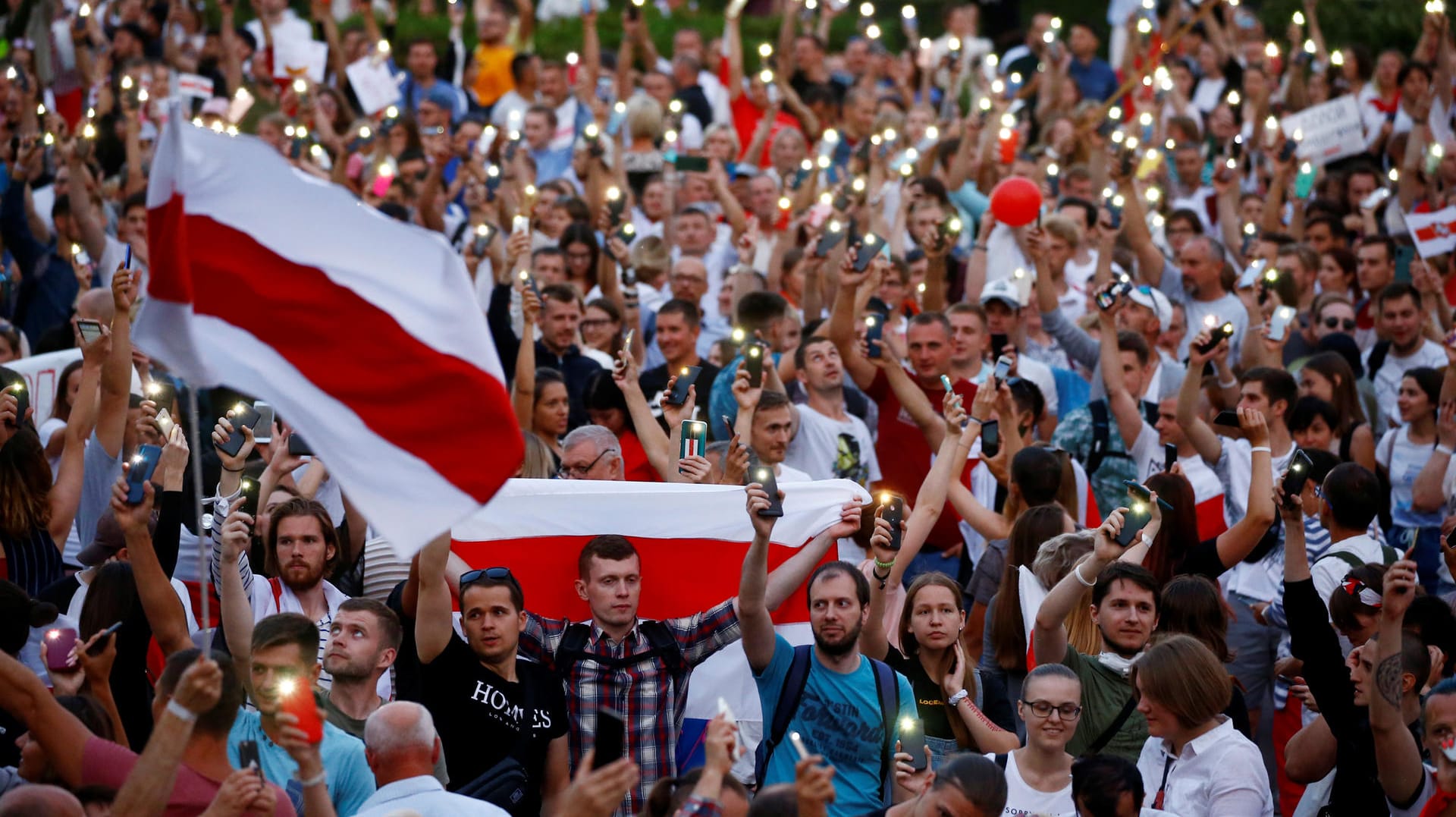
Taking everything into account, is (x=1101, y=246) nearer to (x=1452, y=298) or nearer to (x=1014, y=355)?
(x=1014, y=355)

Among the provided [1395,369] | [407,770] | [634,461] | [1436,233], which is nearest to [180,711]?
[407,770]

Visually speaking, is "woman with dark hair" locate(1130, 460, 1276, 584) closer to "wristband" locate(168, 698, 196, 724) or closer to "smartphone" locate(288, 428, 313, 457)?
"smartphone" locate(288, 428, 313, 457)

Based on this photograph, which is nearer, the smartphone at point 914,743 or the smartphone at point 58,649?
the smartphone at point 914,743

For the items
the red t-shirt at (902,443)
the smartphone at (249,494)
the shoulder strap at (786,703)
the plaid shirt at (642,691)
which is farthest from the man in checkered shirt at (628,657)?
the red t-shirt at (902,443)

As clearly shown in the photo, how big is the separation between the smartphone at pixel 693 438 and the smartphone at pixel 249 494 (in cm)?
170

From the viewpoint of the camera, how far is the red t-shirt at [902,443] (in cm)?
902

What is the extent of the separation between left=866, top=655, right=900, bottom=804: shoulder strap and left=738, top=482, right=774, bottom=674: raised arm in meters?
0.40

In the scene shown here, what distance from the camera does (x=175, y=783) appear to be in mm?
4605

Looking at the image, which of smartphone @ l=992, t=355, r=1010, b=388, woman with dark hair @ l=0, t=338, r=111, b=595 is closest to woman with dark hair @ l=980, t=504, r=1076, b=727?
smartphone @ l=992, t=355, r=1010, b=388

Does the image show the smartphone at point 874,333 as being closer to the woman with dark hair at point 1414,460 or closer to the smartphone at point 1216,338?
the smartphone at point 1216,338

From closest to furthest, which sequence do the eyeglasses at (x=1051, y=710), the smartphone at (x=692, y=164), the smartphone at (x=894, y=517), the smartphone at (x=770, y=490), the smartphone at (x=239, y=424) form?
the eyeglasses at (x=1051, y=710) < the smartphone at (x=770, y=490) < the smartphone at (x=894, y=517) < the smartphone at (x=239, y=424) < the smartphone at (x=692, y=164)

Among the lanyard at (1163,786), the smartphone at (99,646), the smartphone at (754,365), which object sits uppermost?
the smartphone at (99,646)

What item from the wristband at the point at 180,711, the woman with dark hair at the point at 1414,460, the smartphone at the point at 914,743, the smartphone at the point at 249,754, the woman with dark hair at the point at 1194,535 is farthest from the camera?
the woman with dark hair at the point at 1414,460

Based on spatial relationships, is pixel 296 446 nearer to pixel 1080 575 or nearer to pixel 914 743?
pixel 914 743
